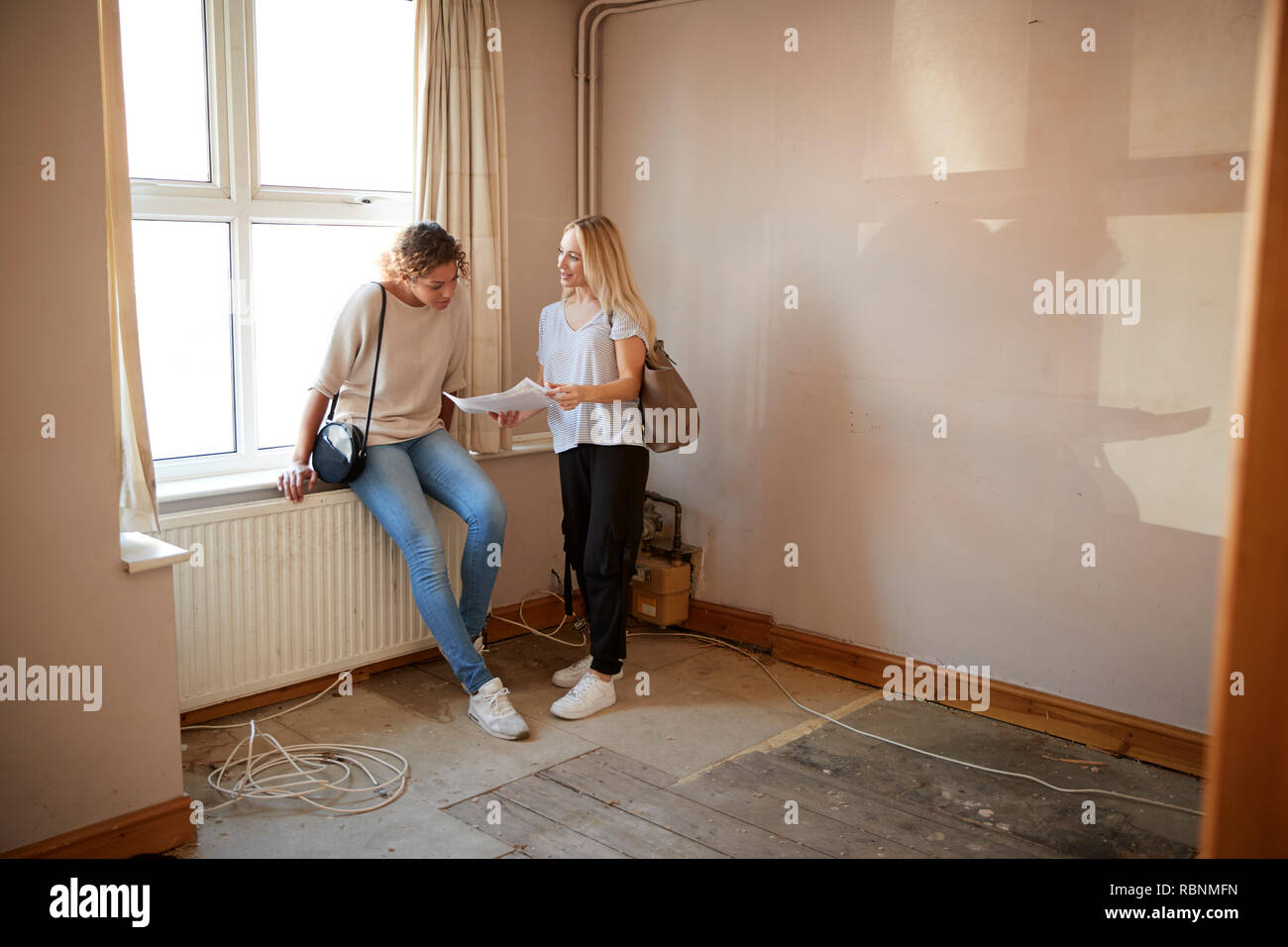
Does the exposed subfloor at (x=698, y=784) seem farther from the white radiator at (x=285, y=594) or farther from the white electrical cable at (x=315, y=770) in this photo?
the white radiator at (x=285, y=594)

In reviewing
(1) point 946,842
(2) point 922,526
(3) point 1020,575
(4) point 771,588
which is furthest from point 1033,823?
(4) point 771,588

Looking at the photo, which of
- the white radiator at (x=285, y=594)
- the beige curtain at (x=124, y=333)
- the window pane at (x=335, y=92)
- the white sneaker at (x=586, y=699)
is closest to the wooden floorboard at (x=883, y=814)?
the white sneaker at (x=586, y=699)

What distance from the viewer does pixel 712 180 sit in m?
4.09

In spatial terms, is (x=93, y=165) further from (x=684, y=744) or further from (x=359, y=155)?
(x=684, y=744)

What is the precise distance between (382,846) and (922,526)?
79.7 inches

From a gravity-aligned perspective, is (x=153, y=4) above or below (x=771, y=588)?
above

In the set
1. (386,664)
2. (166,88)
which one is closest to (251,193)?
(166,88)

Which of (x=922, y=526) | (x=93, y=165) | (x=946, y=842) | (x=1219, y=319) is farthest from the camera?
(x=922, y=526)

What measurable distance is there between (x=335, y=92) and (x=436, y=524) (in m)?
1.51

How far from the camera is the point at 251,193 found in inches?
134

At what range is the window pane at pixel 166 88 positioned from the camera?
3.12 metres

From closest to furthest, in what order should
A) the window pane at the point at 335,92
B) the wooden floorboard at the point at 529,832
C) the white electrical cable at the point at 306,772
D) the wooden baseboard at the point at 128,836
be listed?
the wooden baseboard at the point at 128,836 < the wooden floorboard at the point at 529,832 < the white electrical cable at the point at 306,772 < the window pane at the point at 335,92

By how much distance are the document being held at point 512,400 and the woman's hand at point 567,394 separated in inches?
1.0

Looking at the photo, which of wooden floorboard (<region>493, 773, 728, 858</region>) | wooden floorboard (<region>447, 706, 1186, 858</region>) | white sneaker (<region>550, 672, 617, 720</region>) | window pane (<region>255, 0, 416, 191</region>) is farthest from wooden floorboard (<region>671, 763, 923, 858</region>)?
window pane (<region>255, 0, 416, 191</region>)
